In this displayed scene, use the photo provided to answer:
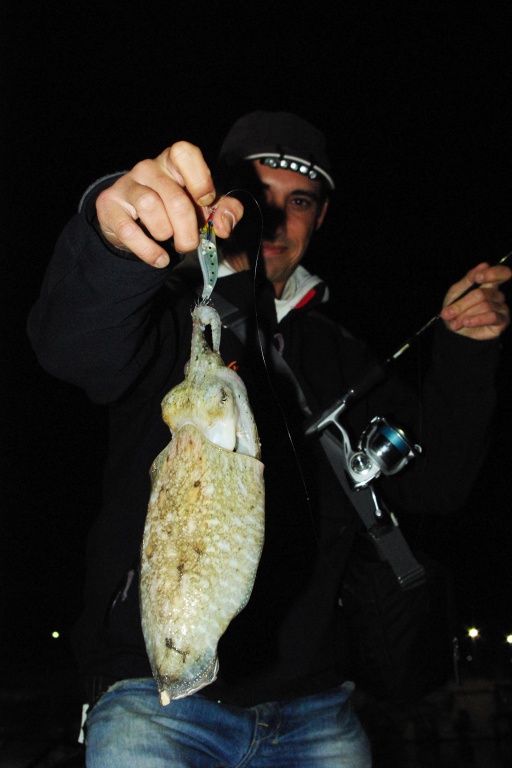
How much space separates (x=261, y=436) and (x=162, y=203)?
1253 millimetres

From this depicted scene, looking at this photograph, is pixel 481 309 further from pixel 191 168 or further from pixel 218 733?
pixel 218 733

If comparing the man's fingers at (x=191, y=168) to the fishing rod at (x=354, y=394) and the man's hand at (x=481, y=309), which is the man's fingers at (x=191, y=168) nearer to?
the fishing rod at (x=354, y=394)

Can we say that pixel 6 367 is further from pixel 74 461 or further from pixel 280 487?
pixel 280 487

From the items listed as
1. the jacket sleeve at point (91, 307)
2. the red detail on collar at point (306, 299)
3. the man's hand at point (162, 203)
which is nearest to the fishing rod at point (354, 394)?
the red detail on collar at point (306, 299)

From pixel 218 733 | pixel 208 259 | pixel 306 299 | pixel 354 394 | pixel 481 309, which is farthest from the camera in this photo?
pixel 306 299

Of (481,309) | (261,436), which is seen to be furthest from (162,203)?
(481,309)

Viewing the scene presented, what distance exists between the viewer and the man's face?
2984 millimetres

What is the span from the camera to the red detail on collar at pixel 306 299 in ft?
9.69

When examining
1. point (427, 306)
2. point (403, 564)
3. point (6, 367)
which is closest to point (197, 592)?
point (403, 564)

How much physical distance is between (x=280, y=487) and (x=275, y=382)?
494 mm

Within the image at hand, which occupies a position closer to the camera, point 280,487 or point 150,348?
point 150,348

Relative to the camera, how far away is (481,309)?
8.25 ft

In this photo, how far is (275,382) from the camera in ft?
6.90

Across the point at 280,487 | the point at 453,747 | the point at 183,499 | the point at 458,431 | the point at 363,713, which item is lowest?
the point at 453,747
